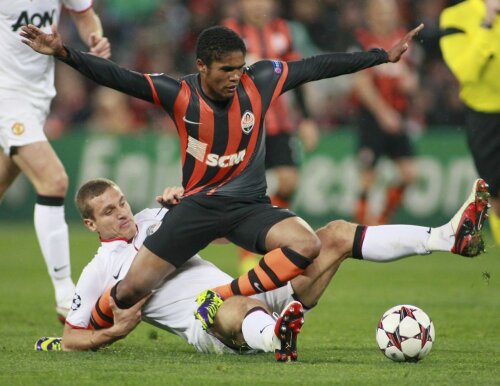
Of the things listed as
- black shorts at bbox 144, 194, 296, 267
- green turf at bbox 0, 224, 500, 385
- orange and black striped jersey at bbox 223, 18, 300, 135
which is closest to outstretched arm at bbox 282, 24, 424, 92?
black shorts at bbox 144, 194, 296, 267

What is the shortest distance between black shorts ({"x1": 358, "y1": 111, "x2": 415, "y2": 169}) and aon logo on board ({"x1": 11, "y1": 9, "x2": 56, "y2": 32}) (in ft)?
20.7

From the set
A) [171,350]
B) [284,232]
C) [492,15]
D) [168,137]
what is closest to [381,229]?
[284,232]

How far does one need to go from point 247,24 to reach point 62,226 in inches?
152

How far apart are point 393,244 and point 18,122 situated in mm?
2958

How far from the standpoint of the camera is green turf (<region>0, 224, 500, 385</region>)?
511 centimetres

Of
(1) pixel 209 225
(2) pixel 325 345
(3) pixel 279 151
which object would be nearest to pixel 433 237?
(2) pixel 325 345

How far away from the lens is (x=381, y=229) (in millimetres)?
6125

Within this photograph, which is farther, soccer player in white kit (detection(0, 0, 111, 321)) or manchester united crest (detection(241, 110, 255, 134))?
soccer player in white kit (detection(0, 0, 111, 321))

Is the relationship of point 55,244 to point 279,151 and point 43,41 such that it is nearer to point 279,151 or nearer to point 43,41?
point 43,41

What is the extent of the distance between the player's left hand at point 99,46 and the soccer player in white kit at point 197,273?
1.58 m

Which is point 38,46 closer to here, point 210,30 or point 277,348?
point 210,30

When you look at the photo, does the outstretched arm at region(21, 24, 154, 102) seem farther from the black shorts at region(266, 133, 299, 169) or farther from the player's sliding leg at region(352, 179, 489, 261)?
the black shorts at region(266, 133, 299, 169)

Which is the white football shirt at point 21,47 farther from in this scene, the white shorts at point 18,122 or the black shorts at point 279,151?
the black shorts at point 279,151

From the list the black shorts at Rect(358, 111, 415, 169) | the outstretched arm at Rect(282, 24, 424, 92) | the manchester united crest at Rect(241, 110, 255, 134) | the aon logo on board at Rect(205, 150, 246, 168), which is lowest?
the aon logo on board at Rect(205, 150, 246, 168)
